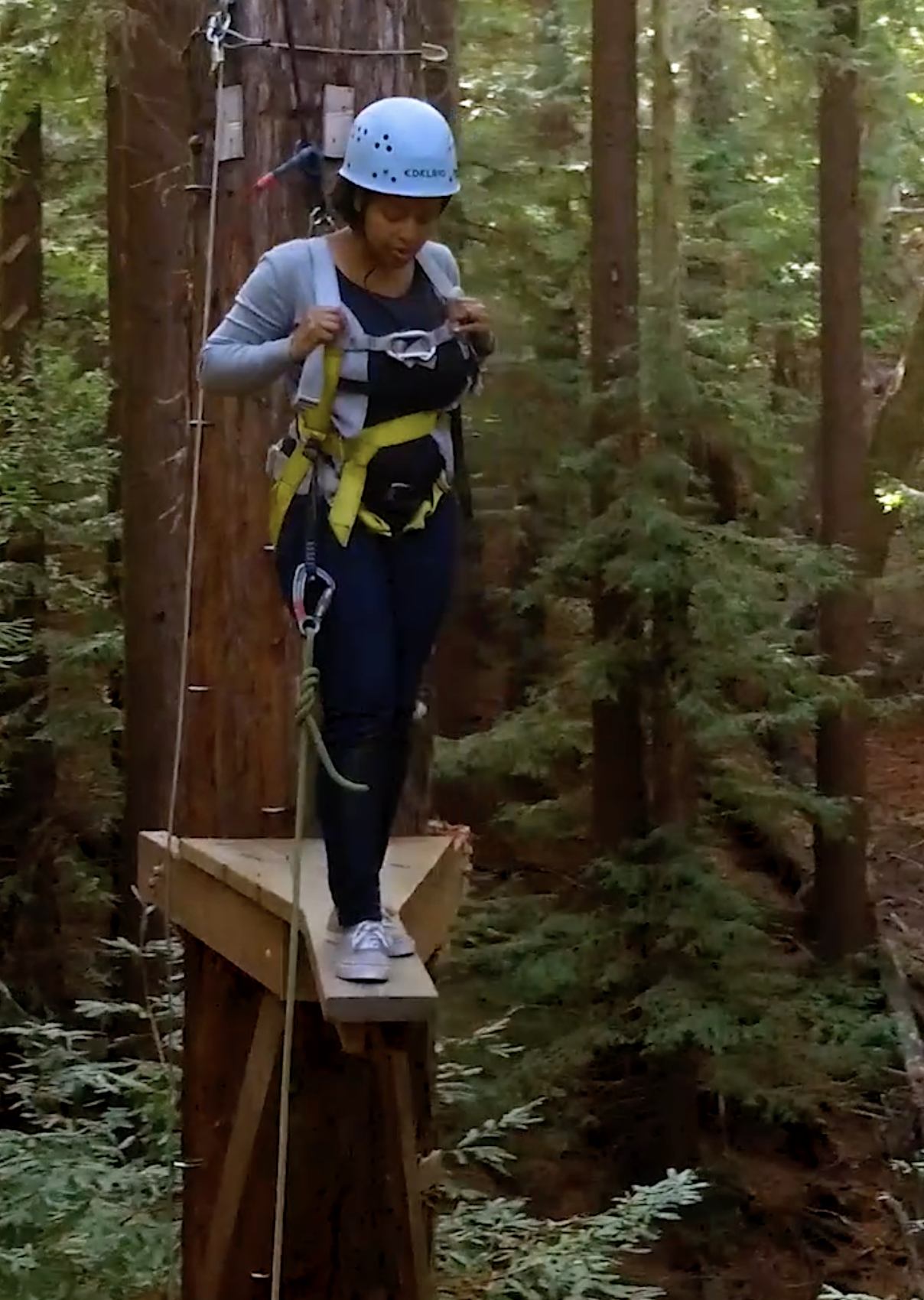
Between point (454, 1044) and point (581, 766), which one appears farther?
point (581, 766)

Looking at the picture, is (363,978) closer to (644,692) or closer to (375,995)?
(375,995)

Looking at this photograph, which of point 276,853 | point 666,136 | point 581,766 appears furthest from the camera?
point 581,766

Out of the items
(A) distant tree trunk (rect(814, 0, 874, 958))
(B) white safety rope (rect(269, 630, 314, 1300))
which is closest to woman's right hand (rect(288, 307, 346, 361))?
(B) white safety rope (rect(269, 630, 314, 1300))

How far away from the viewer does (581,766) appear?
12109 millimetres

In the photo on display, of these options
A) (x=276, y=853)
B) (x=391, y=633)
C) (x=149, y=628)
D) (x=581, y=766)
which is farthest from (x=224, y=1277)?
(x=581, y=766)

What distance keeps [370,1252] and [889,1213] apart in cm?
703

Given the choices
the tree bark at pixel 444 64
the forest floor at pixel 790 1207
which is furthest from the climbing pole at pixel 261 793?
the forest floor at pixel 790 1207

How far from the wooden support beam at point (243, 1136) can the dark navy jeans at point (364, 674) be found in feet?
2.03

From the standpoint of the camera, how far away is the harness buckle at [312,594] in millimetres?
3117

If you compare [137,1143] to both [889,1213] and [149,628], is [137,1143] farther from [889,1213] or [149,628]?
[889,1213]

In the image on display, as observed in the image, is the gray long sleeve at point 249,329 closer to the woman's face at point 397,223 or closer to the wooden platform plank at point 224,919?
the woman's face at point 397,223

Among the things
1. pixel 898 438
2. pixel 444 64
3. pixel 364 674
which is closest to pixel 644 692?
pixel 898 438

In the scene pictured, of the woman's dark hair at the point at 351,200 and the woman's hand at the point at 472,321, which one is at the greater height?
the woman's dark hair at the point at 351,200

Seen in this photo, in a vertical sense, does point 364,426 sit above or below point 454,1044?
above
